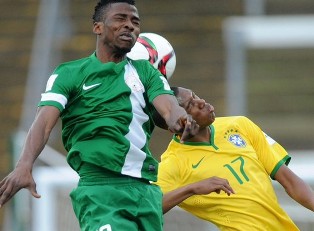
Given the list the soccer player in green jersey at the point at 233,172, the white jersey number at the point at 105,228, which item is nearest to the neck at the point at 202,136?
the soccer player in green jersey at the point at 233,172

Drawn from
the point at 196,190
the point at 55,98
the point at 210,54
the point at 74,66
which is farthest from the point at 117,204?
the point at 210,54

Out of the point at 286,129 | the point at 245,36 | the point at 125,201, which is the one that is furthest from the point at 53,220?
the point at 286,129

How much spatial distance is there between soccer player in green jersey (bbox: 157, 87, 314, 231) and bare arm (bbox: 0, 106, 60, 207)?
1034 millimetres

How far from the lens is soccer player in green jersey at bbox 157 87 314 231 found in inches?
229

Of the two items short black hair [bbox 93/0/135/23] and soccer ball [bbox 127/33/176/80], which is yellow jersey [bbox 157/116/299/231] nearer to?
soccer ball [bbox 127/33/176/80]

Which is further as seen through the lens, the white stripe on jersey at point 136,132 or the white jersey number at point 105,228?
the white stripe on jersey at point 136,132

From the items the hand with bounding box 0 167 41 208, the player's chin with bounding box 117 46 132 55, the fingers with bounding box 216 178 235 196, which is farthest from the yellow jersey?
the hand with bounding box 0 167 41 208

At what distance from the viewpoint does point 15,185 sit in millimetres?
4527

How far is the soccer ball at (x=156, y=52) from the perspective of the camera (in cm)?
612

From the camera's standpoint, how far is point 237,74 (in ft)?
36.0

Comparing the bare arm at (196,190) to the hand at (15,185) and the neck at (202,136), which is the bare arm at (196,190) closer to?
the neck at (202,136)

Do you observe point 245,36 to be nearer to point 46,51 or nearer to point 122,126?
point 46,51

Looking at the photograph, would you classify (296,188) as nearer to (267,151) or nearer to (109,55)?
(267,151)

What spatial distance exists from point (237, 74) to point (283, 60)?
2.41ft
